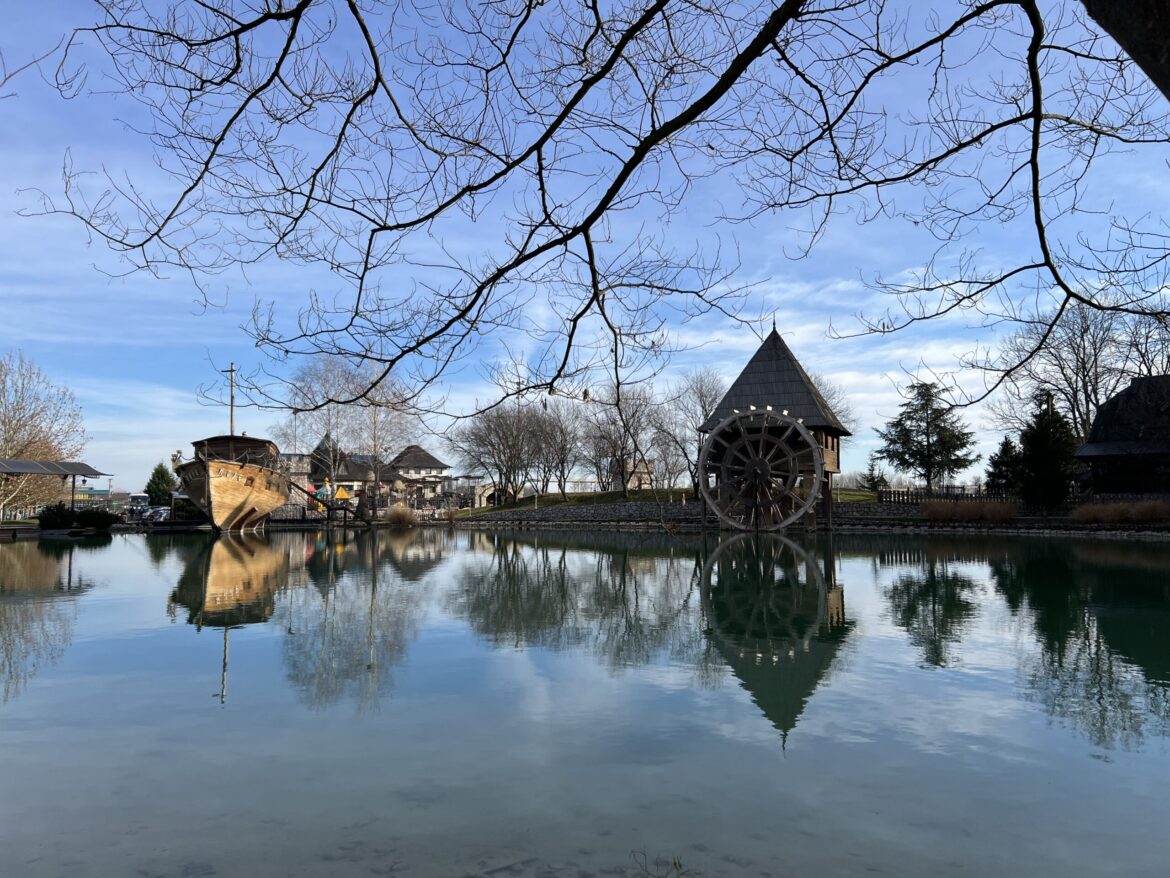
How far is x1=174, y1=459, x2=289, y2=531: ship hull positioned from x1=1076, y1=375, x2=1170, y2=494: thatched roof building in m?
32.4

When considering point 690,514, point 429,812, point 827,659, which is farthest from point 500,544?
point 429,812

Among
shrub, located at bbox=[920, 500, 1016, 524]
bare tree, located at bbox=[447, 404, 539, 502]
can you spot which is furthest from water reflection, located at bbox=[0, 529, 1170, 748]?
bare tree, located at bbox=[447, 404, 539, 502]

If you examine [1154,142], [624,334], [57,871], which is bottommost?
[57,871]

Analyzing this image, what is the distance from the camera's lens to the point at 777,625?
1098cm

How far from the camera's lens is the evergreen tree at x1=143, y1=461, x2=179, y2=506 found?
186 ft

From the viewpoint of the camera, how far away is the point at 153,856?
429 cm

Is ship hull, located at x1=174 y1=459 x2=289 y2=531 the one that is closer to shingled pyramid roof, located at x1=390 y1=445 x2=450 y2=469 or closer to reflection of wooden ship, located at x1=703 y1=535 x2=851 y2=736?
reflection of wooden ship, located at x1=703 y1=535 x2=851 y2=736

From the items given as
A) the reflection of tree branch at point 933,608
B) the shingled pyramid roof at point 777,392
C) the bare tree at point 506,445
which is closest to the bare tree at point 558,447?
the bare tree at point 506,445

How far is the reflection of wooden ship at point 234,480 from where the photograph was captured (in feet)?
114

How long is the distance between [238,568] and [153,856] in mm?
17202

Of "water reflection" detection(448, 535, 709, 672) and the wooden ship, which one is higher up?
the wooden ship

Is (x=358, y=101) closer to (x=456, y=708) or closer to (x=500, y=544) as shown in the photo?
(x=456, y=708)

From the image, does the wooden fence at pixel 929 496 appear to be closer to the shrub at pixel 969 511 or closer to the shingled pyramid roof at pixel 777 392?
the shrub at pixel 969 511

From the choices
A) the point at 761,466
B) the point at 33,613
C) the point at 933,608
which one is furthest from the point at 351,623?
the point at 761,466
